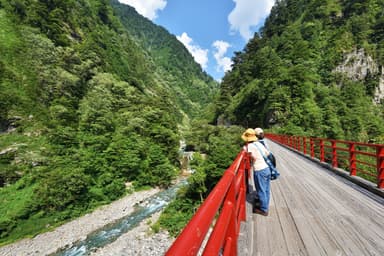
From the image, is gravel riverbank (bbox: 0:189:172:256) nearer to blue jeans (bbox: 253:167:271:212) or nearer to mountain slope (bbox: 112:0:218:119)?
blue jeans (bbox: 253:167:271:212)

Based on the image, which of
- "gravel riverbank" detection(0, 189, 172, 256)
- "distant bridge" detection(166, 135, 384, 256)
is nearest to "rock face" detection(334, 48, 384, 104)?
"distant bridge" detection(166, 135, 384, 256)

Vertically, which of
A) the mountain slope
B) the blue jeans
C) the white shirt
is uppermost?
the mountain slope

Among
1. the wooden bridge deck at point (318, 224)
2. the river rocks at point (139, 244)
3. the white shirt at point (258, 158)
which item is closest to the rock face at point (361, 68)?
the wooden bridge deck at point (318, 224)

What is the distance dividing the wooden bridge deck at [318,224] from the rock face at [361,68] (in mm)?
55128

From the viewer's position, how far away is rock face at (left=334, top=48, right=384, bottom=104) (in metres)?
43.0

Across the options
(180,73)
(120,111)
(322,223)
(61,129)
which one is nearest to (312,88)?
(120,111)

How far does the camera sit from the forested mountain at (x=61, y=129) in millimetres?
18812

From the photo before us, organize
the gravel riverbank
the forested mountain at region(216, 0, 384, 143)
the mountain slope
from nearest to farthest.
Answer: the gravel riverbank
the forested mountain at region(216, 0, 384, 143)
the mountain slope

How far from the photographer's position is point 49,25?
40750 mm

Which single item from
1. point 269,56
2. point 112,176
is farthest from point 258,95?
point 112,176

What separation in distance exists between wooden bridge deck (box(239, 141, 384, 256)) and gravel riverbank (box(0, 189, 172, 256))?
40.6 feet

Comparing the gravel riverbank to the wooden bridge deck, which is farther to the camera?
the gravel riverbank

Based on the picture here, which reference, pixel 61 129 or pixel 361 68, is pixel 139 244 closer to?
pixel 61 129

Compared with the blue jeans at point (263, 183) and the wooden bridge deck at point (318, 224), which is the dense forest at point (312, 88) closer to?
the wooden bridge deck at point (318, 224)
